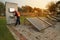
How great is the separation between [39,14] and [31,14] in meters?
0.75

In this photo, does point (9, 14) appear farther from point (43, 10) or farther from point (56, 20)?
point (43, 10)

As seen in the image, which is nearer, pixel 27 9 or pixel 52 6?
pixel 52 6

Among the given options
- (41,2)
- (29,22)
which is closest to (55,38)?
(29,22)

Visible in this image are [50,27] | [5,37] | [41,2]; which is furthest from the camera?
[41,2]

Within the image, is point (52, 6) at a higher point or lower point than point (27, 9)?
higher

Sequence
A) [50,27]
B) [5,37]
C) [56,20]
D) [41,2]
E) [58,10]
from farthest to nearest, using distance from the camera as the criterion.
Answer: [41,2] < [58,10] < [56,20] < [50,27] < [5,37]

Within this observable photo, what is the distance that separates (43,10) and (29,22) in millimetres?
4564

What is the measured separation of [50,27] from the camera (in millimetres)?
11594

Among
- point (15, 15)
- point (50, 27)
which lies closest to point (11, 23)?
point (15, 15)

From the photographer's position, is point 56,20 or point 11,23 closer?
point 11,23

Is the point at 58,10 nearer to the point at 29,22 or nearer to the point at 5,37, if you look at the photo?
the point at 29,22

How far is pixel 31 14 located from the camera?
16.7 meters

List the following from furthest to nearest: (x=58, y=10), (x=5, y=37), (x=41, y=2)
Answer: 1. (x=41, y=2)
2. (x=58, y=10)
3. (x=5, y=37)

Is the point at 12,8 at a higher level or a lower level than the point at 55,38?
higher
